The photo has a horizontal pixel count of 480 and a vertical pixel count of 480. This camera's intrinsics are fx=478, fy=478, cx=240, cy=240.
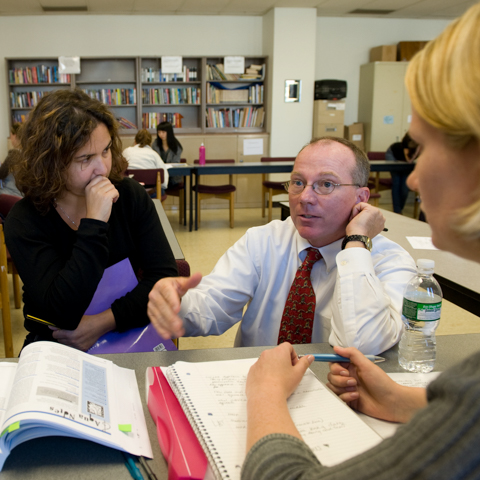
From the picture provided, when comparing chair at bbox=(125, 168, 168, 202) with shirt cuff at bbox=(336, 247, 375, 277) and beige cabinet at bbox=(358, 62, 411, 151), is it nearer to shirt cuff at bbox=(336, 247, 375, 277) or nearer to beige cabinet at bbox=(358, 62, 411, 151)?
shirt cuff at bbox=(336, 247, 375, 277)

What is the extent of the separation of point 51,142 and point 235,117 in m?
6.52

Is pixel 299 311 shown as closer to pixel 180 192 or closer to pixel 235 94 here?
pixel 180 192

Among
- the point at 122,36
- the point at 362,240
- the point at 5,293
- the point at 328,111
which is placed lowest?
the point at 5,293

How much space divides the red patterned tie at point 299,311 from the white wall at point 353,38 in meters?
7.19

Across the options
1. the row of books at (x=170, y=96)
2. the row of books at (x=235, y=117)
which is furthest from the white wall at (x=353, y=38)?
the row of books at (x=170, y=96)

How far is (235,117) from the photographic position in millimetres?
7699

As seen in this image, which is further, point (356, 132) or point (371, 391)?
point (356, 132)

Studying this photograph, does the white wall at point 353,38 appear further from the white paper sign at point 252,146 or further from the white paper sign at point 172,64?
the white paper sign at point 172,64

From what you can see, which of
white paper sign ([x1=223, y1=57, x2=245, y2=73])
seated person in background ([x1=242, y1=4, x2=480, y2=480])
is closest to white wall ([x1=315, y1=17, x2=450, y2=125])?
white paper sign ([x1=223, y1=57, x2=245, y2=73])

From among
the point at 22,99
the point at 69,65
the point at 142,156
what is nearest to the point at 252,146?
the point at 142,156

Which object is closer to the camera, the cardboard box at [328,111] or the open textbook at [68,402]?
the open textbook at [68,402]

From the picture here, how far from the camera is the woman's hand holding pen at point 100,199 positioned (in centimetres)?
142

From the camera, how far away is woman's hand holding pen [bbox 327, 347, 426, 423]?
826mm

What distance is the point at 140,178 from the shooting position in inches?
200
